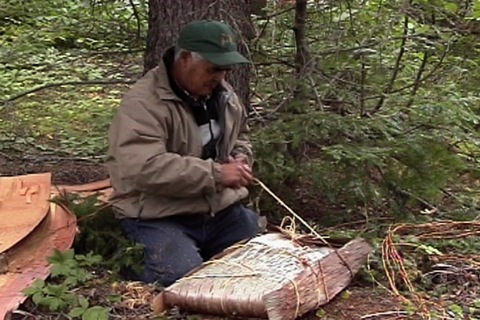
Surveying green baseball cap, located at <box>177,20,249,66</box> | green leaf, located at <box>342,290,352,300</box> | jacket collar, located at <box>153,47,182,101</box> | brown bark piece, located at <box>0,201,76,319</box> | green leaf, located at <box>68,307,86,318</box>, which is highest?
green baseball cap, located at <box>177,20,249,66</box>

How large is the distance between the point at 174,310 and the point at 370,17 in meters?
3.27

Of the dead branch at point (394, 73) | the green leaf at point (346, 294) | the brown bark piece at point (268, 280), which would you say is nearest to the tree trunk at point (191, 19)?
the dead branch at point (394, 73)

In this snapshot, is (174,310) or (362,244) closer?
(174,310)

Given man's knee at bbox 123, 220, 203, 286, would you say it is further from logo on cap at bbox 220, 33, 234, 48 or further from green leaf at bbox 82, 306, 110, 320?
logo on cap at bbox 220, 33, 234, 48

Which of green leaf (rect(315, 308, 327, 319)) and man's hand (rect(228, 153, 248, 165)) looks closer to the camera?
green leaf (rect(315, 308, 327, 319))

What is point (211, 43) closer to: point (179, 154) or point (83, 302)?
point (179, 154)

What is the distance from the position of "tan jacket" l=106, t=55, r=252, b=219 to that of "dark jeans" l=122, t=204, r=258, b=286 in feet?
0.26

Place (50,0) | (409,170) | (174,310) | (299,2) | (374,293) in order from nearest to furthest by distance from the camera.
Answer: (174,310) < (374,293) < (409,170) < (299,2) < (50,0)

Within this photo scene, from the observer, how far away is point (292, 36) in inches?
246

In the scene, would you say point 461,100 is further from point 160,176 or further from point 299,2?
point 160,176

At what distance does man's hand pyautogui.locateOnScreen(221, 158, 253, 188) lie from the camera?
4141 mm

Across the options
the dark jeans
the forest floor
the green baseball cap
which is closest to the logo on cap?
the green baseball cap

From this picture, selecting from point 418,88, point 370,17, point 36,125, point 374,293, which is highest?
point 370,17

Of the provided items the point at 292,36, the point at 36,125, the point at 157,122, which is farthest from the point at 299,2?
the point at 36,125
